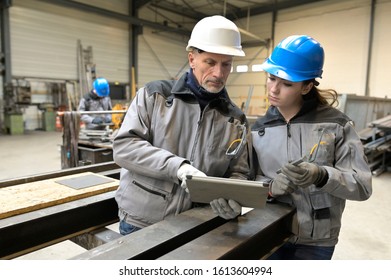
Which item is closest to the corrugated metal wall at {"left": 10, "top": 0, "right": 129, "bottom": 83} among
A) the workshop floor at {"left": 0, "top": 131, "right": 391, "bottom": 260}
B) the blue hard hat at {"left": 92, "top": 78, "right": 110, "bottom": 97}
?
the workshop floor at {"left": 0, "top": 131, "right": 391, "bottom": 260}

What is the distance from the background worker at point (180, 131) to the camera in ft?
3.77

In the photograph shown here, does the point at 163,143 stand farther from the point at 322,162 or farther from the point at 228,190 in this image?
the point at 322,162

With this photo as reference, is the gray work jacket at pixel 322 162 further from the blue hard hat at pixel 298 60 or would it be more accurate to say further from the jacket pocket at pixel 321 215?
the blue hard hat at pixel 298 60

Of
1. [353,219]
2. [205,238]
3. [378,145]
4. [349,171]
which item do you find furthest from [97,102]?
[378,145]

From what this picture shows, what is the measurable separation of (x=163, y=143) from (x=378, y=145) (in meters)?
4.76

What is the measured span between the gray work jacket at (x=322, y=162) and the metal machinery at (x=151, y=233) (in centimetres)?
9

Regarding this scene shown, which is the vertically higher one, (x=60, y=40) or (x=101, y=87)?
(x=60, y=40)

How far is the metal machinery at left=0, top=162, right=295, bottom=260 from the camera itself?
941 millimetres

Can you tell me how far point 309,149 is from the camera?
1201 millimetres

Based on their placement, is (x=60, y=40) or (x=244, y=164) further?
(x=60, y=40)

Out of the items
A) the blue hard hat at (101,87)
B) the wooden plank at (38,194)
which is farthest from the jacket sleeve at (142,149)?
the blue hard hat at (101,87)

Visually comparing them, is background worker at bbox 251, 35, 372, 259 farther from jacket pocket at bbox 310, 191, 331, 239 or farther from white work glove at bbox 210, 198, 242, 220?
white work glove at bbox 210, 198, 242, 220

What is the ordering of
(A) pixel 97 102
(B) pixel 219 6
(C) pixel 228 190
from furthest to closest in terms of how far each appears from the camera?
(B) pixel 219 6 → (A) pixel 97 102 → (C) pixel 228 190

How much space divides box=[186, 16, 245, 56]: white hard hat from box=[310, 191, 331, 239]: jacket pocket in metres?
0.66
